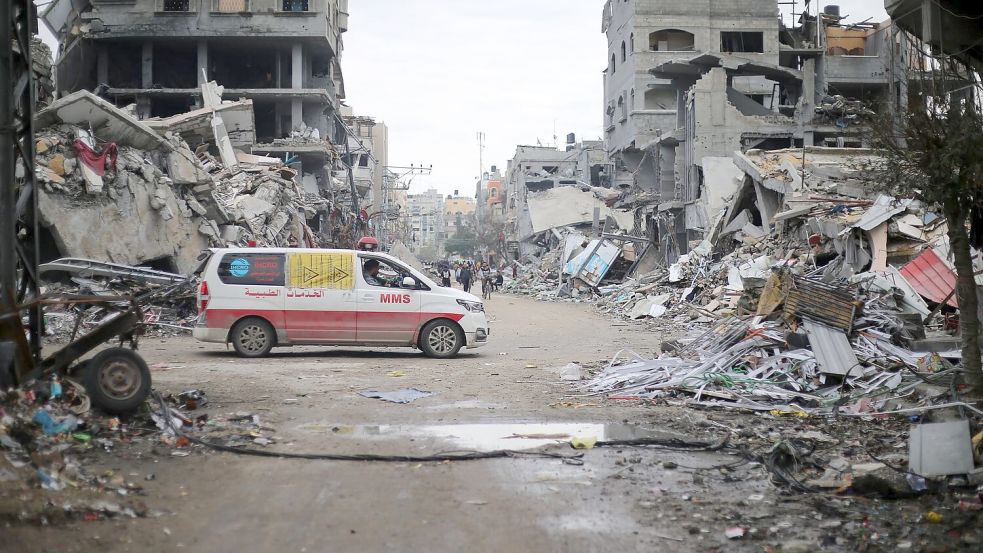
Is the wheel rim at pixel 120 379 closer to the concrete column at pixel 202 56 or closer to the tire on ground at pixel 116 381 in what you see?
the tire on ground at pixel 116 381

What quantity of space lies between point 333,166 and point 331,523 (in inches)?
1993

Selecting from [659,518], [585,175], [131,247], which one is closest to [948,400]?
[659,518]

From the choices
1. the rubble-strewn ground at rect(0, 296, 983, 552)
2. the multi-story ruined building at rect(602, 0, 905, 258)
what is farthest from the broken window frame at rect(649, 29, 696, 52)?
the rubble-strewn ground at rect(0, 296, 983, 552)

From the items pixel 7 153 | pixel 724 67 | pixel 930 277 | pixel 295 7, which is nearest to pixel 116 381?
pixel 7 153

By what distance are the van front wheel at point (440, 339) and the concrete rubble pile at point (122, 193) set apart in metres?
9.59

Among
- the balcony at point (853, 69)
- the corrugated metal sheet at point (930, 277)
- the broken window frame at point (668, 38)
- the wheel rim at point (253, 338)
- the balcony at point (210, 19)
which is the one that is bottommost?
the wheel rim at point (253, 338)

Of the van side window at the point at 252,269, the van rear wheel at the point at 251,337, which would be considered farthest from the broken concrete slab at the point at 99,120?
the van rear wheel at the point at 251,337

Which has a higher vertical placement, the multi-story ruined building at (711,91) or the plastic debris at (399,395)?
the multi-story ruined building at (711,91)

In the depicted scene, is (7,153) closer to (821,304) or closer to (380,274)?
(380,274)

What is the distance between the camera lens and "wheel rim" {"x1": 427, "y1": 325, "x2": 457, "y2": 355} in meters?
15.3

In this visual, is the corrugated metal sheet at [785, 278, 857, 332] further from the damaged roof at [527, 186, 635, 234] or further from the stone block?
the damaged roof at [527, 186, 635, 234]

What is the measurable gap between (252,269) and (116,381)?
7.04 metres

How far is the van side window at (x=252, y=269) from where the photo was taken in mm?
14680

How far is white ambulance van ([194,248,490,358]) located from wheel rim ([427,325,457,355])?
2 centimetres
